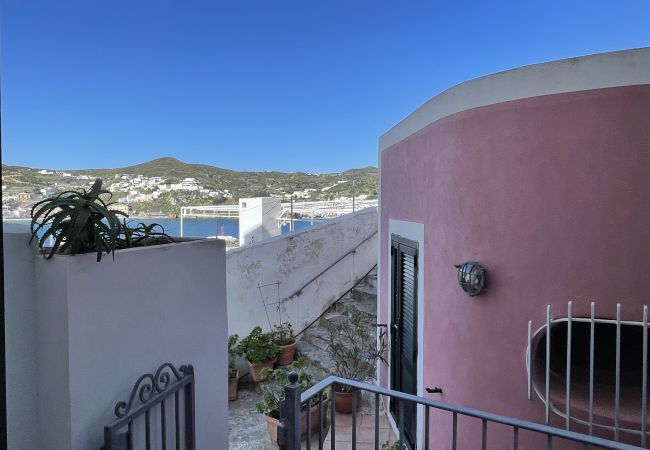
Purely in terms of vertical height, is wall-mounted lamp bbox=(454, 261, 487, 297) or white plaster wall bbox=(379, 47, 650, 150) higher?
white plaster wall bbox=(379, 47, 650, 150)

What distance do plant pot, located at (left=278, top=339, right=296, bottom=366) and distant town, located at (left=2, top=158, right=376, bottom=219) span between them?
2.46m

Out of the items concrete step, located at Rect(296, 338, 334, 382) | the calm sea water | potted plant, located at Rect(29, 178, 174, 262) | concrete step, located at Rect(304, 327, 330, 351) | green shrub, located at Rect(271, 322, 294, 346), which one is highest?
potted plant, located at Rect(29, 178, 174, 262)

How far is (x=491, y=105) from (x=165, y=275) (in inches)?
78.9

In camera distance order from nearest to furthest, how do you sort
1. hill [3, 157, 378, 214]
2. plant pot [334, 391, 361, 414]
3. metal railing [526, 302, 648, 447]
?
1. metal railing [526, 302, 648, 447]
2. hill [3, 157, 378, 214]
3. plant pot [334, 391, 361, 414]

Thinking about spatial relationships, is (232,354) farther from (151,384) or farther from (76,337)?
(76,337)

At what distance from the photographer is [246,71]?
25.1ft

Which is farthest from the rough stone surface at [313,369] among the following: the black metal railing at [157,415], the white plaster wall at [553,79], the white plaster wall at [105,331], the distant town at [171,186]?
the white plaster wall at [553,79]

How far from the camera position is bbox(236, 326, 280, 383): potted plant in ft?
16.8

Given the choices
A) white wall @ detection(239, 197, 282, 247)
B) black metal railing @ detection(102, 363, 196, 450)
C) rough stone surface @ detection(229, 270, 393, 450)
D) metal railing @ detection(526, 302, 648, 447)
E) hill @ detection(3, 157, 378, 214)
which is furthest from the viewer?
white wall @ detection(239, 197, 282, 247)

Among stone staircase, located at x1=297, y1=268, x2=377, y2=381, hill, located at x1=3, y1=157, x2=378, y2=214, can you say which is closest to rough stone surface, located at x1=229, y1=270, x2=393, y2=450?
stone staircase, located at x1=297, y1=268, x2=377, y2=381

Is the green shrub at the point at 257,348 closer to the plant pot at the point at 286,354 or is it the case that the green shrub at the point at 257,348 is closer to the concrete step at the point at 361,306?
the plant pot at the point at 286,354

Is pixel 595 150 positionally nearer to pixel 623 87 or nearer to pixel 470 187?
pixel 623 87

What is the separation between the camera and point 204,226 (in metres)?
4.88

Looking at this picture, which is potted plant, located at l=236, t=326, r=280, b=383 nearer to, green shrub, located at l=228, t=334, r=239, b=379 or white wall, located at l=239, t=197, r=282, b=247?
green shrub, located at l=228, t=334, r=239, b=379
